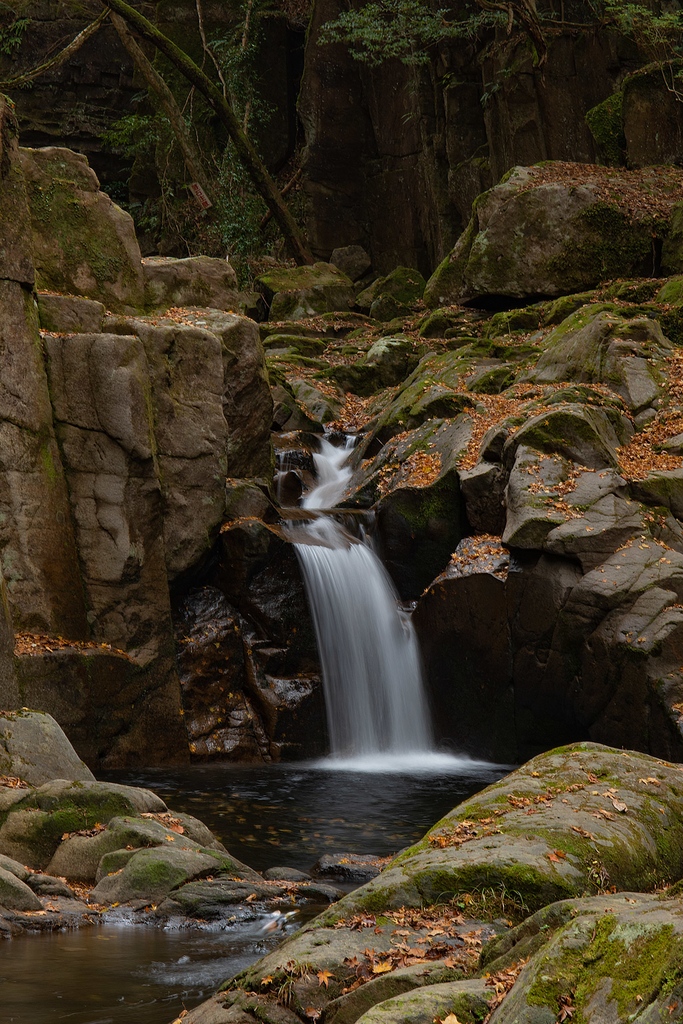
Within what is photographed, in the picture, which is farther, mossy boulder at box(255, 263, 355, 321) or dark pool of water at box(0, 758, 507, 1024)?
mossy boulder at box(255, 263, 355, 321)

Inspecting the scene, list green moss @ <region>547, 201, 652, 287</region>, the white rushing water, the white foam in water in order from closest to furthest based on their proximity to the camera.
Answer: the white foam in water → the white rushing water → green moss @ <region>547, 201, 652, 287</region>

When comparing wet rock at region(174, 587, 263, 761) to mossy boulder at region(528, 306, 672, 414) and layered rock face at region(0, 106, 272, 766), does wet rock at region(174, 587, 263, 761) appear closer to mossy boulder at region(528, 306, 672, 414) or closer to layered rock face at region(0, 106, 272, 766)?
layered rock face at region(0, 106, 272, 766)

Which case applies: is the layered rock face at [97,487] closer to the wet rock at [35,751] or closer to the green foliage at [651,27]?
the wet rock at [35,751]

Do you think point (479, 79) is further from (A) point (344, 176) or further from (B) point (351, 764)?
(B) point (351, 764)

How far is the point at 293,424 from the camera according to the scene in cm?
1822

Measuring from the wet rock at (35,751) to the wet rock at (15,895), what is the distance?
1750mm

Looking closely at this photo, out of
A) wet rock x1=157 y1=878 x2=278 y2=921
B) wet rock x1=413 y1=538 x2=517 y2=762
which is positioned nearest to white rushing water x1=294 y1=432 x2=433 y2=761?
wet rock x1=413 y1=538 x2=517 y2=762

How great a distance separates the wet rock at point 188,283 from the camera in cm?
1449

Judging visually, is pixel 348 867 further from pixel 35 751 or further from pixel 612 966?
pixel 612 966

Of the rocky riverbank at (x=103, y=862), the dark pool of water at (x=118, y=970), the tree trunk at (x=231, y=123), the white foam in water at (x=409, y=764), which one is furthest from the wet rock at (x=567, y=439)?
the tree trunk at (x=231, y=123)

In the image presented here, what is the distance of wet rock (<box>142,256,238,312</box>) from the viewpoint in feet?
47.5

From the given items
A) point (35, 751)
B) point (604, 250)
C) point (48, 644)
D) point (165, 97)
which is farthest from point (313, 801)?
point (165, 97)

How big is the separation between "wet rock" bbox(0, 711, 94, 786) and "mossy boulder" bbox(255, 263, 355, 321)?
18.6 meters

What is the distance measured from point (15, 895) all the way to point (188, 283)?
452 inches
